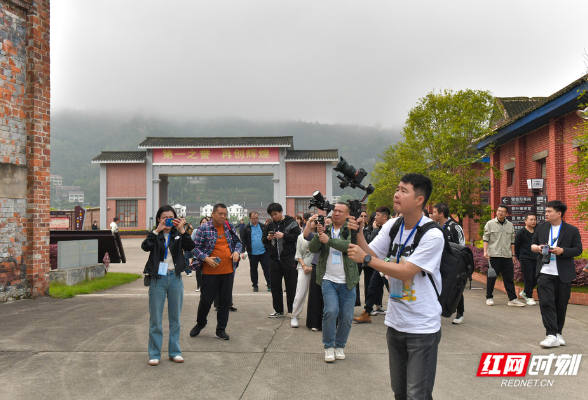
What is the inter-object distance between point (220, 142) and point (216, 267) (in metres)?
37.3

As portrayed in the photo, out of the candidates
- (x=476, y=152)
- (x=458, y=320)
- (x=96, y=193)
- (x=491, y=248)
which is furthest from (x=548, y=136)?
(x=96, y=193)

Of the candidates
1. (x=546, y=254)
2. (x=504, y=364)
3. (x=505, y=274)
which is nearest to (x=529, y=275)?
(x=505, y=274)

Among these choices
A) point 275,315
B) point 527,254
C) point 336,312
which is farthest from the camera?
point 527,254

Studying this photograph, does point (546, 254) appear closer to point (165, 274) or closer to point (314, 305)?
point (314, 305)

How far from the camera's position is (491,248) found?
367 inches

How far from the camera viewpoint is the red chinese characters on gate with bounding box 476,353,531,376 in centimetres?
514

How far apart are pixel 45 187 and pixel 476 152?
18381mm

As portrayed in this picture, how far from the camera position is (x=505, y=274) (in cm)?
928

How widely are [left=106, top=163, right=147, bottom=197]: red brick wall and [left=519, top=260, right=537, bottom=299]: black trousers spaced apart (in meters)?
40.6

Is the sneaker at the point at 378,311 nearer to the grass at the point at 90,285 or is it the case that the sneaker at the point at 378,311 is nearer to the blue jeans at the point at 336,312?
the blue jeans at the point at 336,312

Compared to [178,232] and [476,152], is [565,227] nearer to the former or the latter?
[178,232]

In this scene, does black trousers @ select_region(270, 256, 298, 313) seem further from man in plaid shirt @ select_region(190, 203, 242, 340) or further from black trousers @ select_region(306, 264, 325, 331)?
man in plaid shirt @ select_region(190, 203, 242, 340)

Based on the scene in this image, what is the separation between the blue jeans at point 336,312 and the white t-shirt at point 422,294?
236 centimetres

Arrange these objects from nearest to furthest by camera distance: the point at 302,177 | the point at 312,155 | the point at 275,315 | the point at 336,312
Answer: the point at 336,312
the point at 275,315
the point at 312,155
the point at 302,177
